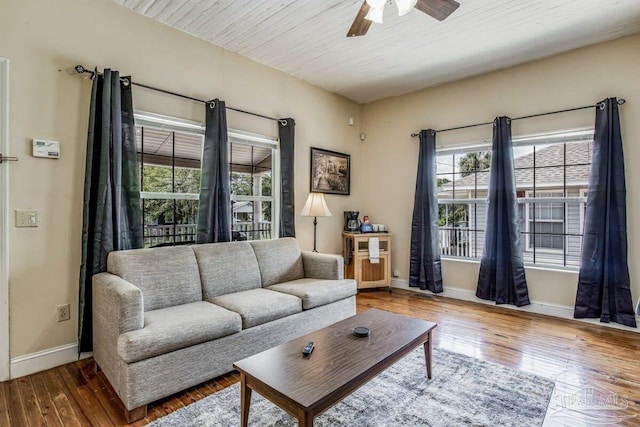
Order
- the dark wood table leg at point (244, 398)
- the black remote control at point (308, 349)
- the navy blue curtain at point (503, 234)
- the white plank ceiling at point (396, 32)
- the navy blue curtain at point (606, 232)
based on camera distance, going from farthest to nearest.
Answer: the navy blue curtain at point (503, 234), the navy blue curtain at point (606, 232), the white plank ceiling at point (396, 32), the black remote control at point (308, 349), the dark wood table leg at point (244, 398)

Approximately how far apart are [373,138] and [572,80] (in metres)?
2.51

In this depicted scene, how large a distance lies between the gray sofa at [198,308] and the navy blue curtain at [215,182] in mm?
236

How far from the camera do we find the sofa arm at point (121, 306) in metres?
1.97

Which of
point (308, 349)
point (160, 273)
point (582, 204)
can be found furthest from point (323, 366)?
point (582, 204)

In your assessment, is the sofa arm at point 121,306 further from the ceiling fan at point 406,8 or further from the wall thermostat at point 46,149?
the ceiling fan at point 406,8

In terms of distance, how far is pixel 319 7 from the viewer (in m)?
2.84

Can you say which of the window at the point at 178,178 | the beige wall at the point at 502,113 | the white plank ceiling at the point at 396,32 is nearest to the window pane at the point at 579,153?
the beige wall at the point at 502,113

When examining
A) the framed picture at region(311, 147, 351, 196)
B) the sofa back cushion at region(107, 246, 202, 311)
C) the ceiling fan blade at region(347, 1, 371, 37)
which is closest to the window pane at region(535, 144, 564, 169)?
the framed picture at region(311, 147, 351, 196)

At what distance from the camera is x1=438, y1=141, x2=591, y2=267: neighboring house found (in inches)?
146

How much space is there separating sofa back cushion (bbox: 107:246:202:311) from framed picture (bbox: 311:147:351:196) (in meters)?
2.22

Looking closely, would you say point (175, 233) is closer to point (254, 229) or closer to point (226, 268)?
point (226, 268)

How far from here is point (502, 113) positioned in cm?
406

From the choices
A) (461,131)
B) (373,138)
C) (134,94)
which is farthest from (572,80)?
(134,94)

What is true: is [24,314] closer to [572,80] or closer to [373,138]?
[373,138]
